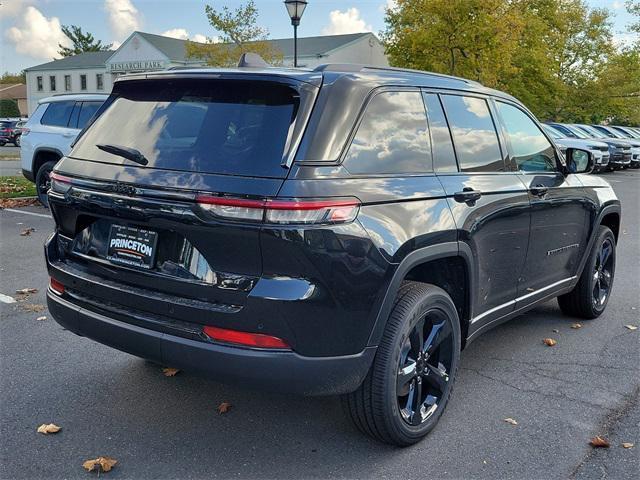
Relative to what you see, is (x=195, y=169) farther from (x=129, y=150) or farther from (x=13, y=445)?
(x=13, y=445)

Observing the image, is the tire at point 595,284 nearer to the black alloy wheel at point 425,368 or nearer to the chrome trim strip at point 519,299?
the chrome trim strip at point 519,299

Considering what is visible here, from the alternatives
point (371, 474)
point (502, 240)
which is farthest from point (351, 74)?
point (371, 474)

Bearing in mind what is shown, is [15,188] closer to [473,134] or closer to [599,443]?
[473,134]

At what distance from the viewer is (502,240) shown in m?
3.96

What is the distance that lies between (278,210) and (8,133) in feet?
128

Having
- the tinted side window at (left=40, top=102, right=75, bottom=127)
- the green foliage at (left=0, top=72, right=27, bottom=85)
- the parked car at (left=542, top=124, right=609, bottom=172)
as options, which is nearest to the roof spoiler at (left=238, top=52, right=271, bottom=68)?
the tinted side window at (left=40, top=102, right=75, bottom=127)

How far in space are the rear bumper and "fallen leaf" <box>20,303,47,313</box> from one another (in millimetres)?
2679

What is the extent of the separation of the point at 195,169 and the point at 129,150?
1.59ft

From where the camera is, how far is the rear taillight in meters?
2.68

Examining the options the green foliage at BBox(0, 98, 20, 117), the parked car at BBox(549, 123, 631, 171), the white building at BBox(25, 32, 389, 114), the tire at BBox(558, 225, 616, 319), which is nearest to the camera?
the tire at BBox(558, 225, 616, 319)

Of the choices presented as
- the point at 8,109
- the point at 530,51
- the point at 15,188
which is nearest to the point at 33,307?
the point at 15,188

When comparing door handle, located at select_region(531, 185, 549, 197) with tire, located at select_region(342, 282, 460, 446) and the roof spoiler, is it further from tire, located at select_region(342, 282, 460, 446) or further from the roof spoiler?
the roof spoiler

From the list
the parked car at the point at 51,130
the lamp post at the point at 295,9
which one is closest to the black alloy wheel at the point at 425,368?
the parked car at the point at 51,130

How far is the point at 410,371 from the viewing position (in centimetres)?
327
